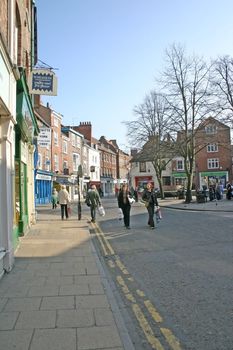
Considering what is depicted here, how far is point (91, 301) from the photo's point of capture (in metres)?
5.72

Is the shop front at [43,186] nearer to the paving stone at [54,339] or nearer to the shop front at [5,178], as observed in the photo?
the shop front at [5,178]

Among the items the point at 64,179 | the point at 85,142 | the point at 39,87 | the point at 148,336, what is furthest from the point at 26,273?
the point at 85,142

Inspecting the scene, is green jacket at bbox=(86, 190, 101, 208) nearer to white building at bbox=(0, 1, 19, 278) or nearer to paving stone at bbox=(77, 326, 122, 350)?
white building at bbox=(0, 1, 19, 278)

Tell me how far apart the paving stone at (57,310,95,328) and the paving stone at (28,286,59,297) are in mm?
989

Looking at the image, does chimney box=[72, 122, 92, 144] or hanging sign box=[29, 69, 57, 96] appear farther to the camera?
chimney box=[72, 122, 92, 144]

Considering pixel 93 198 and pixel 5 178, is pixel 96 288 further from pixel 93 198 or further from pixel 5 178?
pixel 93 198

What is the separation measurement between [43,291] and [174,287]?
85.0 inches

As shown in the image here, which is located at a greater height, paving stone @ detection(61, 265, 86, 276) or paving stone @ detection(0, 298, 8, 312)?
paving stone @ detection(0, 298, 8, 312)

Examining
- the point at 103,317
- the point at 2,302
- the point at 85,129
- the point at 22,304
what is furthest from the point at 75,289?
the point at 85,129

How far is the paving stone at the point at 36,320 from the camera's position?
15.3 ft

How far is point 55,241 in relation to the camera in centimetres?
1211

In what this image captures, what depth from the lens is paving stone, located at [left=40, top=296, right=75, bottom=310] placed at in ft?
17.8

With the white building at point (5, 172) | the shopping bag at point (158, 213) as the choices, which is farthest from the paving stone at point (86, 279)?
the shopping bag at point (158, 213)

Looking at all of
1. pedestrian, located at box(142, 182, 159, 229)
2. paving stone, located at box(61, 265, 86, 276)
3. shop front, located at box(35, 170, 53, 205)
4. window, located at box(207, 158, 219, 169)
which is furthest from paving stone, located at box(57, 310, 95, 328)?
window, located at box(207, 158, 219, 169)
